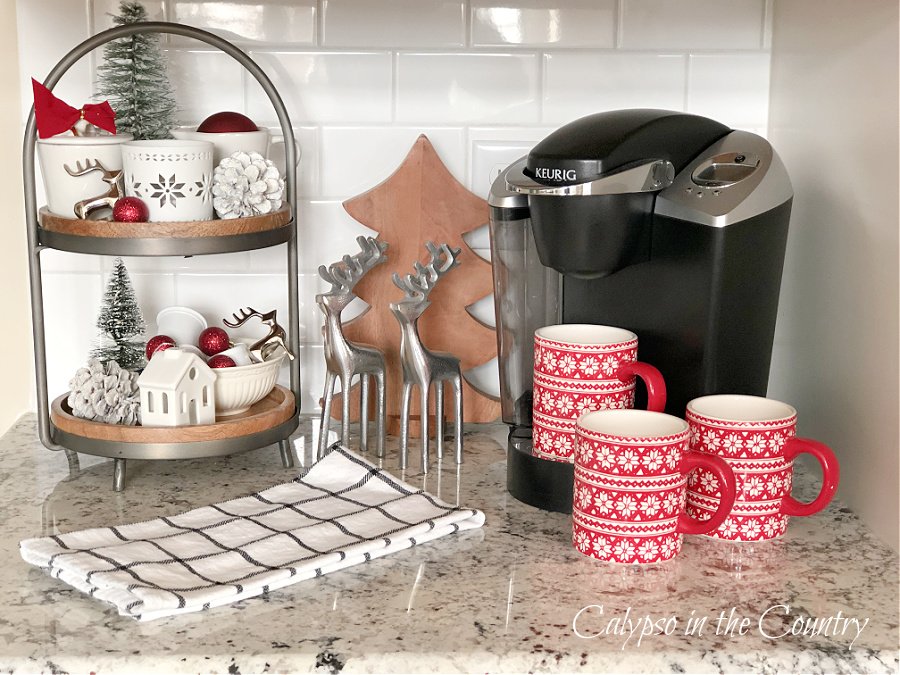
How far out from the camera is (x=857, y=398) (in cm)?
100

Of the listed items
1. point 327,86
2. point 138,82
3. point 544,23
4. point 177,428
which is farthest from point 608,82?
point 177,428

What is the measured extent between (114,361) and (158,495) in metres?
0.15

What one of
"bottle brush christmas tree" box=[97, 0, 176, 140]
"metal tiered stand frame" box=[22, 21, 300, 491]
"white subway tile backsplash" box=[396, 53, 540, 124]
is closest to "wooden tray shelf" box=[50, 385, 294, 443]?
"metal tiered stand frame" box=[22, 21, 300, 491]

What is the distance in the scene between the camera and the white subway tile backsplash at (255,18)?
126 cm

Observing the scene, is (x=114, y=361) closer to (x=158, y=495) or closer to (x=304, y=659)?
(x=158, y=495)

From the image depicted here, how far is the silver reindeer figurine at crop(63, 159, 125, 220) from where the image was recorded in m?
1.03

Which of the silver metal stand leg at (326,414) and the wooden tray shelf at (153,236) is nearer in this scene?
the wooden tray shelf at (153,236)

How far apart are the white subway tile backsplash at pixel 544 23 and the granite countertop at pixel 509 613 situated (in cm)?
59

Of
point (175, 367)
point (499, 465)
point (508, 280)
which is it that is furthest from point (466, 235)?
point (175, 367)

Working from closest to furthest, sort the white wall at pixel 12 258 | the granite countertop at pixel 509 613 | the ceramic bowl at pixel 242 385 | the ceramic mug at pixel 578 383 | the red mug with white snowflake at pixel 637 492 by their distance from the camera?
the granite countertop at pixel 509 613 → the red mug with white snowflake at pixel 637 492 → the ceramic mug at pixel 578 383 → the ceramic bowl at pixel 242 385 → the white wall at pixel 12 258

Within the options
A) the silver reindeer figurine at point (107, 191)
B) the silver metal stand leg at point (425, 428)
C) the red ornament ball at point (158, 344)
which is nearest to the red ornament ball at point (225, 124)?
the silver reindeer figurine at point (107, 191)

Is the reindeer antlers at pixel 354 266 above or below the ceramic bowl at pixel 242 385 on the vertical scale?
above

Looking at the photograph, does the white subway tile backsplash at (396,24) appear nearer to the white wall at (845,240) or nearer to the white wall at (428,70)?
the white wall at (428,70)

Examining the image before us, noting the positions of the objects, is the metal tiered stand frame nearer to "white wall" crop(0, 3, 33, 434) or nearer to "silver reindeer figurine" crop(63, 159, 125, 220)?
"silver reindeer figurine" crop(63, 159, 125, 220)
